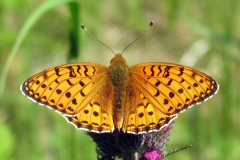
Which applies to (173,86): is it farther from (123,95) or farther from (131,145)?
(131,145)


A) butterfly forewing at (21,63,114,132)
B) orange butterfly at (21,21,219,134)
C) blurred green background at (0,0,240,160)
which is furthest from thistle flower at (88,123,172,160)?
blurred green background at (0,0,240,160)

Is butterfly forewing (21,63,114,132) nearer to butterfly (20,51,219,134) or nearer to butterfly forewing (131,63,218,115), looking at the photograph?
butterfly (20,51,219,134)

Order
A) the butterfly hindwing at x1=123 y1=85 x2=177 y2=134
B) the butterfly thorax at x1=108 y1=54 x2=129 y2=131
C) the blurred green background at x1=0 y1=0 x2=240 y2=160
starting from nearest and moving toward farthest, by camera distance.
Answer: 1. the butterfly hindwing at x1=123 y1=85 x2=177 y2=134
2. the butterfly thorax at x1=108 y1=54 x2=129 y2=131
3. the blurred green background at x1=0 y1=0 x2=240 y2=160

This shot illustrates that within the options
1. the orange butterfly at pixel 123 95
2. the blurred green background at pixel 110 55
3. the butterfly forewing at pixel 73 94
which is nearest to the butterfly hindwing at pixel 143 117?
the orange butterfly at pixel 123 95

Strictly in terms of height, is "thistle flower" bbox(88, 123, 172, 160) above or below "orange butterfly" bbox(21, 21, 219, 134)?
below

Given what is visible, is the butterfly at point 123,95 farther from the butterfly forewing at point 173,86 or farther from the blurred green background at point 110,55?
the blurred green background at point 110,55

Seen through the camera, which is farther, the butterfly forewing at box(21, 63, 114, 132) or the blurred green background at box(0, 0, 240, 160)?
the blurred green background at box(0, 0, 240, 160)

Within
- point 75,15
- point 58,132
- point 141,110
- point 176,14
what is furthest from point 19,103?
point 141,110
